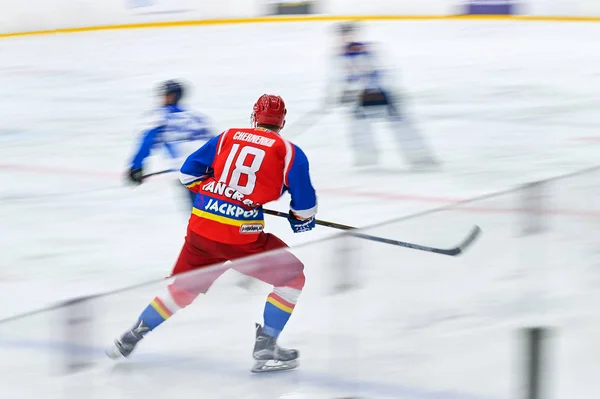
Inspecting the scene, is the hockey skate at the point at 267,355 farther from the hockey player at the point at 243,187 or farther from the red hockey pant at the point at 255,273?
the hockey player at the point at 243,187

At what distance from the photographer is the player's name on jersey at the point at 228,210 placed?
3.92 m

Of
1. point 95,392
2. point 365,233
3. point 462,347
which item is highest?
point 365,233

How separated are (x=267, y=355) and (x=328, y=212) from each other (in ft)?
13.0

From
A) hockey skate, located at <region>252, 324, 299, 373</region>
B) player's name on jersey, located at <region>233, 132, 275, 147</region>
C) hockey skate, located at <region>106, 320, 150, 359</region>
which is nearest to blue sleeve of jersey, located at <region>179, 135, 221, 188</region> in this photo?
player's name on jersey, located at <region>233, 132, 275, 147</region>

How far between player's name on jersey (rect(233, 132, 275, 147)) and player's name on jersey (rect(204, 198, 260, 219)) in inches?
10.4

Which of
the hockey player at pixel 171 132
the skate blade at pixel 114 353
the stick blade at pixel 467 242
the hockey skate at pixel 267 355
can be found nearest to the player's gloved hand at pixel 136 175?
the hockey player at pixel 171 132

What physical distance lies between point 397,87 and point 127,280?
7.05m

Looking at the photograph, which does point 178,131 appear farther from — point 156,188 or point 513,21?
point 513,21

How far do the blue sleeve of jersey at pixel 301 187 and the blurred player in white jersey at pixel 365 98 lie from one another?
4275 millimetres

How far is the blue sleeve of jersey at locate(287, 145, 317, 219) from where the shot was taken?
3.87 meters

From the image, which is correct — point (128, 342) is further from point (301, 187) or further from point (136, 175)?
point (136, 175)

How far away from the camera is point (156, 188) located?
757 centimetres

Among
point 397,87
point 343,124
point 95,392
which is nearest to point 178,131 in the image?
point 95,392

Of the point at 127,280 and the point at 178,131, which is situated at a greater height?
the point at 178,131
